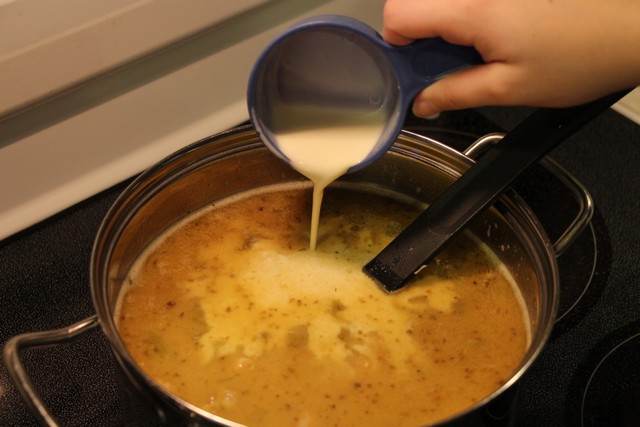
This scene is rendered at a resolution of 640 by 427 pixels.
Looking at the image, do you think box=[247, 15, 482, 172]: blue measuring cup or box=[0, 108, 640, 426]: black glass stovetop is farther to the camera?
box=[0, 108, 640, 426]: black glass stovetop

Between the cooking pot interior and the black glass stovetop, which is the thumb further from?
the black glass stovetop

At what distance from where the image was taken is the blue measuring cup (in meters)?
0.79

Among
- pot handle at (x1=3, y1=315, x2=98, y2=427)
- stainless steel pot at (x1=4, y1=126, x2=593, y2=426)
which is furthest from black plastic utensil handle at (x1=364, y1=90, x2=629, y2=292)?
pot handle at (x1=3, y1=315, x2=98, y2=427)

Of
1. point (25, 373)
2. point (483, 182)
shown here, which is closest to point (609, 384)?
point (483, 182)

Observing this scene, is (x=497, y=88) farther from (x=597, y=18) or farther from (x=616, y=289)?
(x=616, y=289)

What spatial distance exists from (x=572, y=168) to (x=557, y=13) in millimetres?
540

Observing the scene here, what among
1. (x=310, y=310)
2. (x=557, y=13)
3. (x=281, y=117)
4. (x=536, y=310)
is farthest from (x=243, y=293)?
(x=557, y=13)

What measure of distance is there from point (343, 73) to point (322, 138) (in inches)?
3.2

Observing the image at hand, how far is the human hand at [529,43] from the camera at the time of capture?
75 centimetres

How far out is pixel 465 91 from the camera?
80cm

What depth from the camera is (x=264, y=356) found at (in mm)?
877

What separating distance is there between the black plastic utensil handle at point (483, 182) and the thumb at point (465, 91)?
11 centimetres

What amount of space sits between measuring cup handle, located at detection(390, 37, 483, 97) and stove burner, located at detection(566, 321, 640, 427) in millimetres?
445

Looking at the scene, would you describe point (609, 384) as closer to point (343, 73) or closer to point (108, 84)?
point (343, 73)
